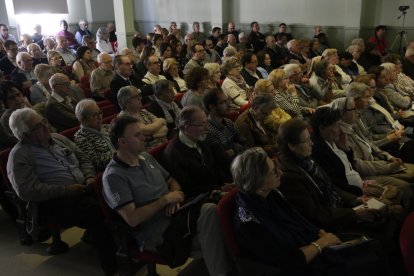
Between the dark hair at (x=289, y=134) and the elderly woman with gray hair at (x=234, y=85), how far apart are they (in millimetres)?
2094

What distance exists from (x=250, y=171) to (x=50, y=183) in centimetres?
143

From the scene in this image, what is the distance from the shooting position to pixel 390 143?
11.4 ft

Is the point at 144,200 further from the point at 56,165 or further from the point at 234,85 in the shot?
the point at 234,85

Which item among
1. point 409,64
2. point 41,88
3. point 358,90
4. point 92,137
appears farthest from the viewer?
point 409,64

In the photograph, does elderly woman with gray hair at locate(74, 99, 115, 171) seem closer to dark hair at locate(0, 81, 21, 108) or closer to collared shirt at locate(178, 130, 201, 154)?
collared shirt at locate(178, 130, 201, 154)

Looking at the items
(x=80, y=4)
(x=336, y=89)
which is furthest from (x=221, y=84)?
(x=80, y=4)

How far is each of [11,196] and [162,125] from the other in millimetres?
1293

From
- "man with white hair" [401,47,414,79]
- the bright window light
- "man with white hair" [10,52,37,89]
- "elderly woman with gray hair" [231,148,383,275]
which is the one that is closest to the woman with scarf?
"elderly woman with gray hair" [231,148,383,275]

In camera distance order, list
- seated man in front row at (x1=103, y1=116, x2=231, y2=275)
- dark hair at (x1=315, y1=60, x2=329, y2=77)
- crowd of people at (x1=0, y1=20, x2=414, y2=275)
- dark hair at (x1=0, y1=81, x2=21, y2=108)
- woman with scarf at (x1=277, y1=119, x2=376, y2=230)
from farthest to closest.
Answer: dark hair at (x1=315, y1=60, x2=329, y2=77) → dark hair at (x1=0, y1=81, x2=21, y2=108) → woman with scarf at (x1=277, y1=119, x2=376, y2=230) → seated man in front row at (x1=103, y1=116, x2=231, y2=275) → crowd of people at (x1=0, y1=20, x2=414, y2=275)

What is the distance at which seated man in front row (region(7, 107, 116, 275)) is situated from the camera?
2352 millimetres

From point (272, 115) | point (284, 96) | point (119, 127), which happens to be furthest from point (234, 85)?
point (119, 127)

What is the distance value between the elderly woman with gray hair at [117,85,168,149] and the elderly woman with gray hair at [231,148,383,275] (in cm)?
144

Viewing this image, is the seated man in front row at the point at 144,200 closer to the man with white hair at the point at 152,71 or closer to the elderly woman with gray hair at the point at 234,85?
the elderly woman with gray hair at the point at 234,85

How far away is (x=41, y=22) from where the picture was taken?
11.2m
